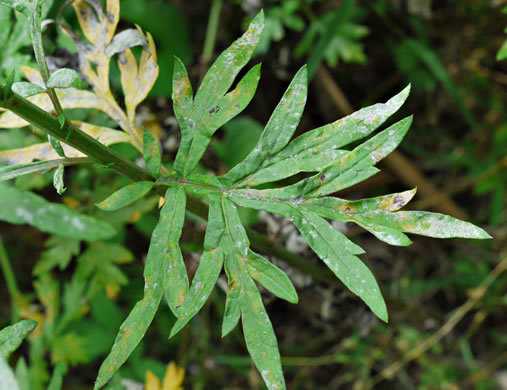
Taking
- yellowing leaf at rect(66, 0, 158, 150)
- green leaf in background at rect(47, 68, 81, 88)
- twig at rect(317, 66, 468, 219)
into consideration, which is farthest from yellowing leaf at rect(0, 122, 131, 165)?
twig at rect(317, 66, 468, 219)

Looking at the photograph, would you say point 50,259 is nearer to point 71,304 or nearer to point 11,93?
point 71,304

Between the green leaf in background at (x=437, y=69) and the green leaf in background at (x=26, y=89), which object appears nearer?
the green leaf in background at (x=26, y=89)

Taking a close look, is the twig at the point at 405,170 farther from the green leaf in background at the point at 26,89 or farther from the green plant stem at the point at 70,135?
the green leaf in background at the point at 26,89

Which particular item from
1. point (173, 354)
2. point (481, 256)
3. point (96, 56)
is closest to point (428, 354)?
point (481, 256)

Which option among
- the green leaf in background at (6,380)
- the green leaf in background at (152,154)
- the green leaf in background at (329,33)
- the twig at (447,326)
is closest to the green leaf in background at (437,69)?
the green leaf in background at (329,33)

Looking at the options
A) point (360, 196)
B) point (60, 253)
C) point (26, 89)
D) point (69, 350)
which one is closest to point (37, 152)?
point (26, 89)

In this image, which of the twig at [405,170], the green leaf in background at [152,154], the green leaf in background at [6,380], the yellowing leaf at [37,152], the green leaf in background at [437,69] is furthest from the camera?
the twig at [405,170]
